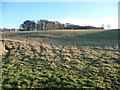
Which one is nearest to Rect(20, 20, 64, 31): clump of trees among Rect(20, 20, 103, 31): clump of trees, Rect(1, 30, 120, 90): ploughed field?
Rect(20, 20, 103, 31): clump of trees

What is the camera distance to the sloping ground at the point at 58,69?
17.0 meters

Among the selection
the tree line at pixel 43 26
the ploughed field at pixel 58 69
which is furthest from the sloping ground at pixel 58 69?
the tree line at pixel 43 26

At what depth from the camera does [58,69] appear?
20.0 m

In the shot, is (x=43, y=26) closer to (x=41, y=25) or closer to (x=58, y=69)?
(x=41, y=25)

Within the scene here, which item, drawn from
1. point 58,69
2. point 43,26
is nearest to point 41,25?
point 43,26

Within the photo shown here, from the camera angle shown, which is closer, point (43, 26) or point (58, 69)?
point (58, 69)

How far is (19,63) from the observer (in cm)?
2161

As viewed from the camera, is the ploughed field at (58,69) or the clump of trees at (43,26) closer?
the ploughed field at (58,69)

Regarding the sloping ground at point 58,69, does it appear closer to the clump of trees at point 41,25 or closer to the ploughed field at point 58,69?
the ploughed field at point 58,69

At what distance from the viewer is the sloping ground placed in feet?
55.7

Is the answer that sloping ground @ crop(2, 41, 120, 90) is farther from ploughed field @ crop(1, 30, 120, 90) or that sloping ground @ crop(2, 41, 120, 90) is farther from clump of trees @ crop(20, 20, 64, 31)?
clump of trees @ crop(20, 20, 64, 31)

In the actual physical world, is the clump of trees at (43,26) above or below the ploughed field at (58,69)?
above

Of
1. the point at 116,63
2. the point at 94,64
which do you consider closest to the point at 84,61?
the point at 94,64

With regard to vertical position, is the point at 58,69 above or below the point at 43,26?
below
